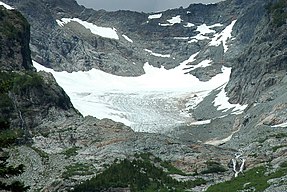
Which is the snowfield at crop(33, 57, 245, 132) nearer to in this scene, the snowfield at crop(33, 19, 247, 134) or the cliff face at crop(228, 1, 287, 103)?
the snowfield at crop(33, 19, 247, 134)

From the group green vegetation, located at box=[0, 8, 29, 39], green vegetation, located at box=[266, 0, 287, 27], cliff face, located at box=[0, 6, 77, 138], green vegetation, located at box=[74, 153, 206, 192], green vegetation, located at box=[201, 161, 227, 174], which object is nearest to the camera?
green vegetation, located at box=[74, 153, 206, 192]

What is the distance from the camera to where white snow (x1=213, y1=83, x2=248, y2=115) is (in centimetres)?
11054

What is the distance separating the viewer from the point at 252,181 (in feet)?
133

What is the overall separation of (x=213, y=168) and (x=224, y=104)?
7456 cm

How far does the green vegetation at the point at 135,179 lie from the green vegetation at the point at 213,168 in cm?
353

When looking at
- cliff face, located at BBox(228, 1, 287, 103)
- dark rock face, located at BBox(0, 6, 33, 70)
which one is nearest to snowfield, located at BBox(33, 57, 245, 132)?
cliff face, located at BBox(228, 1, 287, 103)

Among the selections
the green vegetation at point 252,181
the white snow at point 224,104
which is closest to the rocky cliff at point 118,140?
the green vegetation at point 252,181

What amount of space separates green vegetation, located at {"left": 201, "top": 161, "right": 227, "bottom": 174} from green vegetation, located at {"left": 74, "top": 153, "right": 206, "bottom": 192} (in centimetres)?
Result: 353

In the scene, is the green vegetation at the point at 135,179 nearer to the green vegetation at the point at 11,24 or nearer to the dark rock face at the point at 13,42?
the dark rock face at the point at 13,42

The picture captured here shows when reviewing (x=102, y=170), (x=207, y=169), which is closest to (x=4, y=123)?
(x=102, y=170)

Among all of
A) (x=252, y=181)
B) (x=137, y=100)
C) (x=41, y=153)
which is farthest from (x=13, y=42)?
(x=137, y=100)

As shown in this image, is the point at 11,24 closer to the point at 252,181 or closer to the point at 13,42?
the point at 13,42

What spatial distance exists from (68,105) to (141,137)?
2442cm

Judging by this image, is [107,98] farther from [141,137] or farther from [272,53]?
[141,137]
